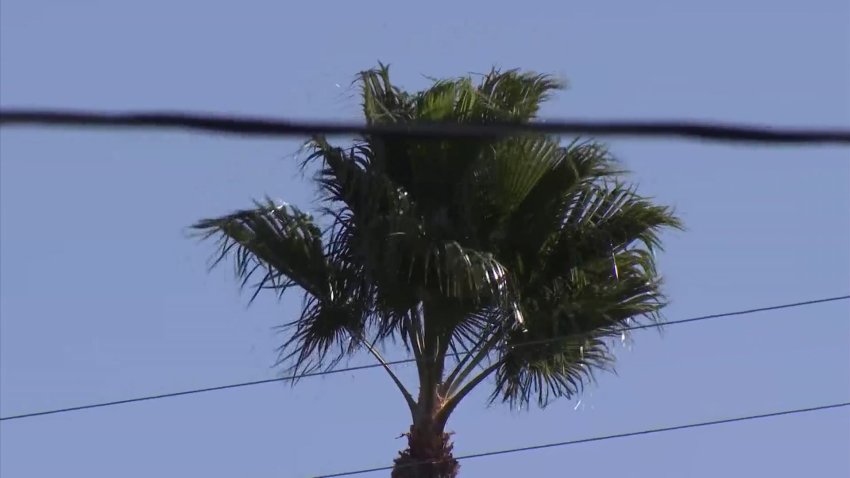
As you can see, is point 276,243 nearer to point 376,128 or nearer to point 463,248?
point 463,248

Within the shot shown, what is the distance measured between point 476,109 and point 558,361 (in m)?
1.81

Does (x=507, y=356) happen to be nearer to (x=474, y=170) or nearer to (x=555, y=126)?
(x=474, y=170)

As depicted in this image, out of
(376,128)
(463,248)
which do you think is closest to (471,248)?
(463,248)

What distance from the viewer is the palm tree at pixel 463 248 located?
10.9 meters

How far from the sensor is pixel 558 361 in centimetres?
1105

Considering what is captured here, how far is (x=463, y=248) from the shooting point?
35.2 ft

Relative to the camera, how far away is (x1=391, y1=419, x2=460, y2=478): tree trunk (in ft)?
35.3

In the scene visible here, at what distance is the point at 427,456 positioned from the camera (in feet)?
35.4

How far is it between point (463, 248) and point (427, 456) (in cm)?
141

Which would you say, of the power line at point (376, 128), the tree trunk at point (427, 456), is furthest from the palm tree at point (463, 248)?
the power line at point (376, 128)

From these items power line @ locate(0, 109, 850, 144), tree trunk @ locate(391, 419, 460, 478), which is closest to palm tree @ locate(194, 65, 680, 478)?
tree trunk @ locate(391, 419, 460, 478)

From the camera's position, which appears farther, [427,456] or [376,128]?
[427,456]

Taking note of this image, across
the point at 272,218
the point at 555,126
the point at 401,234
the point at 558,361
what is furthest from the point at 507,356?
the point at 555,126

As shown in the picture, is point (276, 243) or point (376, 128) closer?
point (376, 128)
